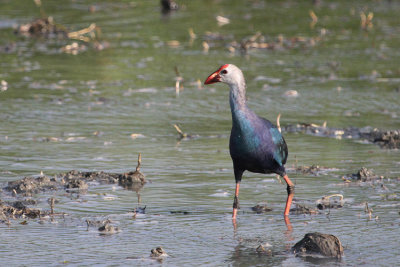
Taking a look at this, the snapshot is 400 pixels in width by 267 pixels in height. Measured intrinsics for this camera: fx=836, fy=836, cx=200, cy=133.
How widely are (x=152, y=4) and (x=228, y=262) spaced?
2029 cm

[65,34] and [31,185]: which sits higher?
[31,185]

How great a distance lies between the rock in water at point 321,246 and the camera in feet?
20.6

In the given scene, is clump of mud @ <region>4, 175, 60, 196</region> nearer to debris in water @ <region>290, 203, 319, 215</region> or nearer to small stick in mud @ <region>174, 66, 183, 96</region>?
debris in water @ <region>290, 203, 319, 215</region>

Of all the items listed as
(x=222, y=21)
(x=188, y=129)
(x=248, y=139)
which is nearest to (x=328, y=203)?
(x=248, y=139)

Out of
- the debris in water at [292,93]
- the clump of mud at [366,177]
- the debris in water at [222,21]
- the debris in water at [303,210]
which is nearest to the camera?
the debris in water at [303,210]

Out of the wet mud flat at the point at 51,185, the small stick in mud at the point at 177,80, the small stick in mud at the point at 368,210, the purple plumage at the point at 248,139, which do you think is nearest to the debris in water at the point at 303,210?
the purple plumage at the point at 248,139

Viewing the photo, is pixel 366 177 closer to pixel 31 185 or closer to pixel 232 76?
pixel 232 76

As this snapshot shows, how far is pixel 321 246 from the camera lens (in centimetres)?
629

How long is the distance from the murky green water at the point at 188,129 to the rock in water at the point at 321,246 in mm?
109

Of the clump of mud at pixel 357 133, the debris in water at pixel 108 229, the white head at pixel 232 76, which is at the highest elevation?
the white head at pixel 232 76

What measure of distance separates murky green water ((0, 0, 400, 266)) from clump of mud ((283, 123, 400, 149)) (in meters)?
0.22

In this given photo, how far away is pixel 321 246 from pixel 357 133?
485 centimetres

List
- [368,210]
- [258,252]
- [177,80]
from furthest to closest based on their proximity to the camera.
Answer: [177,80], [368,210], [258,252]

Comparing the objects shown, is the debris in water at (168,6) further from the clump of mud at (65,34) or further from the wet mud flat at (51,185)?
the wet mud flat at (51,185)
